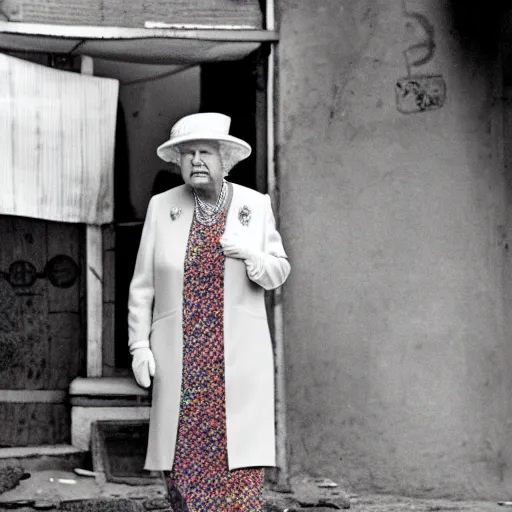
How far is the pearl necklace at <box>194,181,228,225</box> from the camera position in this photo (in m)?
7.14

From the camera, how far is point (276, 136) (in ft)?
28.4

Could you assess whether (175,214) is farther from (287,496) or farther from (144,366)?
(287,496)

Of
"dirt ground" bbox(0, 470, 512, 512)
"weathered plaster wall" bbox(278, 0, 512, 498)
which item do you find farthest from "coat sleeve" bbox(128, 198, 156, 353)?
"weathered plaster wall" bbox(278, 0, 512, 498)

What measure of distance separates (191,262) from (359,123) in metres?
2.06

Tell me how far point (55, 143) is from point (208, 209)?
1947 mm

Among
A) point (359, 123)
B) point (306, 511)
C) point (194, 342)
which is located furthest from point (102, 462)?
point (359, 123)

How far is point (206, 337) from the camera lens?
7000 millimetres

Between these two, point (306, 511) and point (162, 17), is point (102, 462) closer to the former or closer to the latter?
point (306, 511)

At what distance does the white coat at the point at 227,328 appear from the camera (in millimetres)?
6926

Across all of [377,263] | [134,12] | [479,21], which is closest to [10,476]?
[377,263]

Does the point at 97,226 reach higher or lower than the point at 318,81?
lower

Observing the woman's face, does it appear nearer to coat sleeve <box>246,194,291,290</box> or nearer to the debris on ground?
coat sleeve <box>246,194,291,290</box>

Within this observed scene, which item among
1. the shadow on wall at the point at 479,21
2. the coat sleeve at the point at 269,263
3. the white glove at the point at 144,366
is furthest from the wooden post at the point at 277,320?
the white glove at the point at 144,366

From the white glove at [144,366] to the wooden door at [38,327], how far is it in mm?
2149
